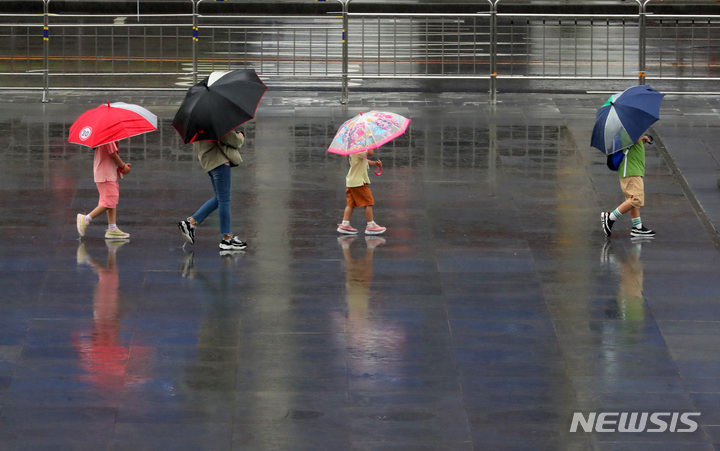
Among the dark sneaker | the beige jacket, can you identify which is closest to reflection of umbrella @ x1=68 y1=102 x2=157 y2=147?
the beige jacket

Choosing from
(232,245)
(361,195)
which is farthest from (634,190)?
(232,245)

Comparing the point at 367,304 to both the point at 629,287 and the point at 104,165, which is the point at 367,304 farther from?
the point at 104,165

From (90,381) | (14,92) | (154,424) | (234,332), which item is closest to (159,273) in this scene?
(234,332)

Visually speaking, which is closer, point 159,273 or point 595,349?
point 595,349

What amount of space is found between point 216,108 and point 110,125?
1.11 meters

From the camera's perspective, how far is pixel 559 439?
297 inches

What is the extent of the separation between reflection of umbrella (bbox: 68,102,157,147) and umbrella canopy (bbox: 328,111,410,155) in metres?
1.77

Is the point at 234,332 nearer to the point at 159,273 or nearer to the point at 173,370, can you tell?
the point at 173,370

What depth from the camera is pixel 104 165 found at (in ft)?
38.3

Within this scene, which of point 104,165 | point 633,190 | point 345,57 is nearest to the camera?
point 104,165

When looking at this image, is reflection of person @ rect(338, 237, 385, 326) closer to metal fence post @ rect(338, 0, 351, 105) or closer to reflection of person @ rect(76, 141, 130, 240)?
reflection of person @ rect(76, 141, 130, 240)

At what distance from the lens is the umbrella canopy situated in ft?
37.8

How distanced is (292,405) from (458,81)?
1331 centimetres

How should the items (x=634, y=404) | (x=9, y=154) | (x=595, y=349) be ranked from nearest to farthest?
(x=634, y=404) < (x=595, y=349) < (x=9, y=154)
